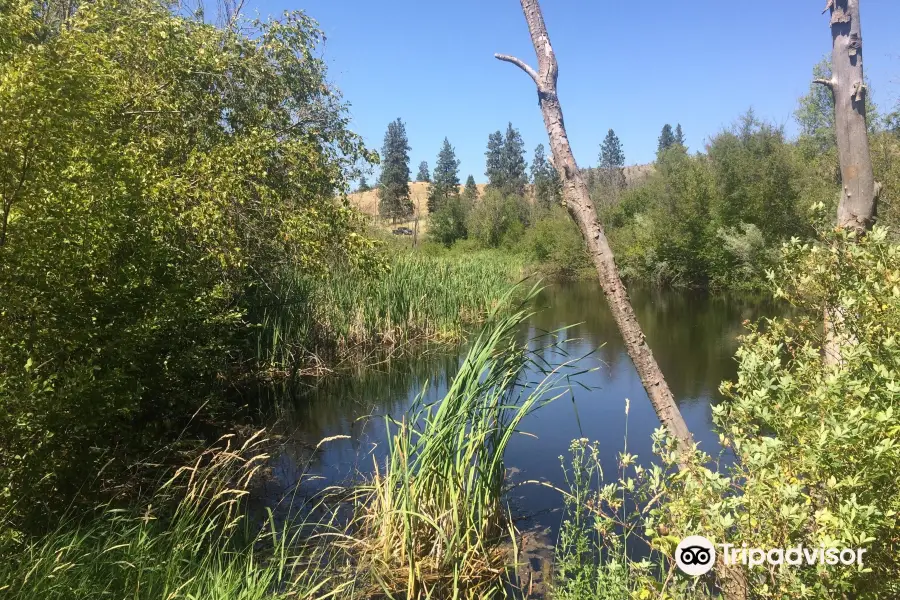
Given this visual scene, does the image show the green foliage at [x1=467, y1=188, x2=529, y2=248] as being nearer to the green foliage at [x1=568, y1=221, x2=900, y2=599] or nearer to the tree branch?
the tree branch

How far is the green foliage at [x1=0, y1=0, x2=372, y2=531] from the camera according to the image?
8.32ft

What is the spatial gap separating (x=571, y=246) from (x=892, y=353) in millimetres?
25326

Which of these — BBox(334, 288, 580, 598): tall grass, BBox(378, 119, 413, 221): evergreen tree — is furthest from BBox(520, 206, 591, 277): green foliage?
BBox(334, 288, 580, 598): tall grass

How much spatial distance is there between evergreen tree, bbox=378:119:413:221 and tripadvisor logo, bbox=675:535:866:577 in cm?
3723

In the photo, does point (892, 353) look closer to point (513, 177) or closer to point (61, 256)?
point (61, 256)

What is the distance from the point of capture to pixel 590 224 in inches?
96.3

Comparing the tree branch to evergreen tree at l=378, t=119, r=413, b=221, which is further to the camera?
evergreen tree at l=378, t=119, r=413, b=221

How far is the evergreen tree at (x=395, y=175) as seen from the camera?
135 feet

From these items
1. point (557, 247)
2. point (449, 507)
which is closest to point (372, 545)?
point (449, 507)

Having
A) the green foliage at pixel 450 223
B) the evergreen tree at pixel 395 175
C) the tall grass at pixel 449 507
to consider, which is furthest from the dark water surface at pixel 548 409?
the evergreen tree at pixel 395 175

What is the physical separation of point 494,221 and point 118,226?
103 feet

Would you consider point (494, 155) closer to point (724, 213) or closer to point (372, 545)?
point (724, 213)

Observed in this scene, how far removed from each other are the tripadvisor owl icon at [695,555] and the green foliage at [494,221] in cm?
3177

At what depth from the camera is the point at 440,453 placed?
9.84 feet
